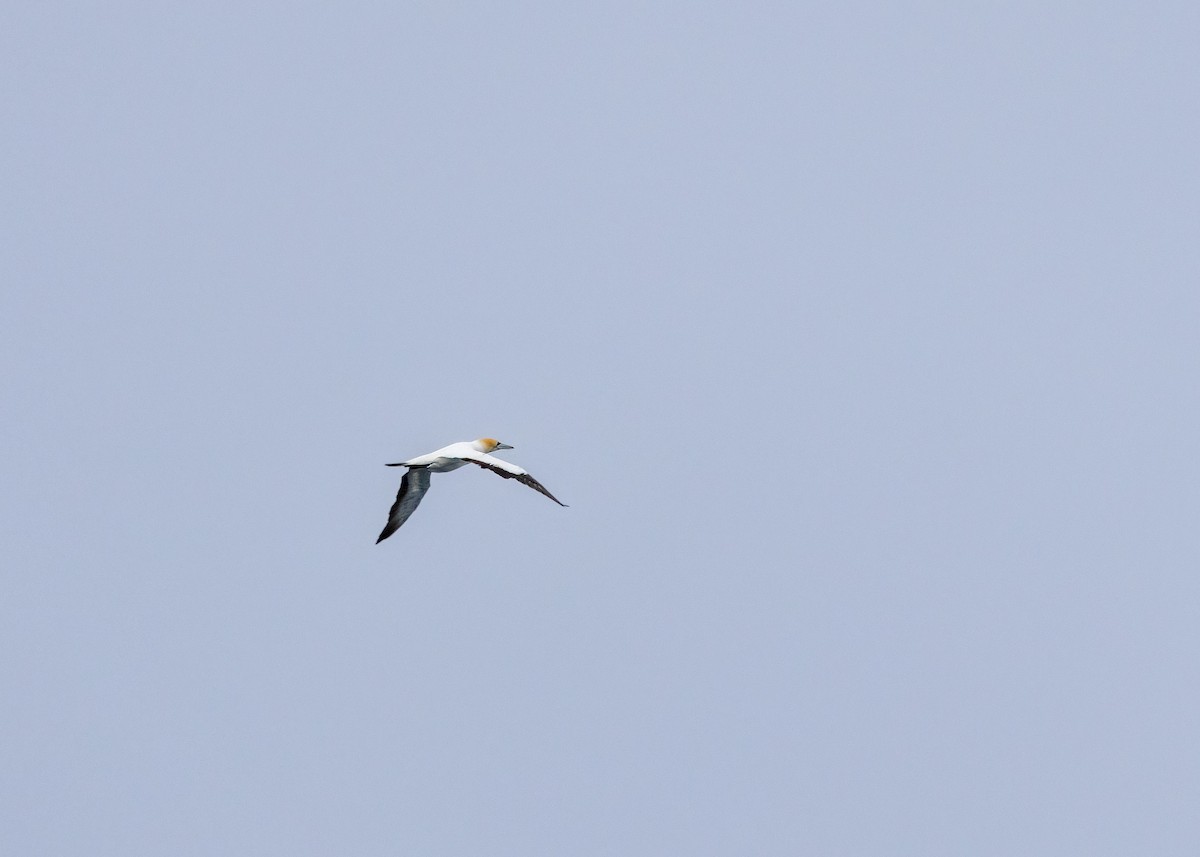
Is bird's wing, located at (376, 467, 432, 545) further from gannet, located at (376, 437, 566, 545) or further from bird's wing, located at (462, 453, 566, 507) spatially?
bird's wing, located at (462, 453, 566, 507)

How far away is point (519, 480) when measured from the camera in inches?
2441

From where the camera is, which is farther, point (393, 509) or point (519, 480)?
point (393, 509)

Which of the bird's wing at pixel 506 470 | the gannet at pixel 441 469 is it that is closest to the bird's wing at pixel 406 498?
the gannet at pixel 441 469

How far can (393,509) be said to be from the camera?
222 ft

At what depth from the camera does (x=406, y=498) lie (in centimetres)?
6762

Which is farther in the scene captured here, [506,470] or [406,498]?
[406,498]

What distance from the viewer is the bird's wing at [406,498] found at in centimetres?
6706

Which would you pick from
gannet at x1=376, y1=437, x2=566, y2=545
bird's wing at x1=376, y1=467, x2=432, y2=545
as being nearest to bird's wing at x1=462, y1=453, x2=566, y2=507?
gannet at x1=376, y1=437, x2=566, y2=545

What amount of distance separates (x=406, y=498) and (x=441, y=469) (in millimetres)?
2796

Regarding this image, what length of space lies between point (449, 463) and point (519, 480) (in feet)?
13.1

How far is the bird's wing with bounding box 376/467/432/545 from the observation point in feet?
220

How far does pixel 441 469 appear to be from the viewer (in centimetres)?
6556

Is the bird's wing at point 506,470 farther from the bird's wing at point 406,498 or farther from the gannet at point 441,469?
the bird's wing at point 406,498

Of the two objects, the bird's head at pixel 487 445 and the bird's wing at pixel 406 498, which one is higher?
the bird's head at pixel 487 445
